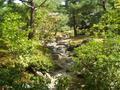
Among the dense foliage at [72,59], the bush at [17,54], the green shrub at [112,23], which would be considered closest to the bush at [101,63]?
the dense foliage at [72,59]

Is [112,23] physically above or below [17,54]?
above

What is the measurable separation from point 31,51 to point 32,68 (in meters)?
3.92

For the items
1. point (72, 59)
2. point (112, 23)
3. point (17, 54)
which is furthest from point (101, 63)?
point (17, 54)

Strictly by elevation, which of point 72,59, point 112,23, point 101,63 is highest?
point 112,23

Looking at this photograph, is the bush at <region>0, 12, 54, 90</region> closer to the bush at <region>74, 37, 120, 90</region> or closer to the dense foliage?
the dense foliage

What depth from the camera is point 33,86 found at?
1792cm

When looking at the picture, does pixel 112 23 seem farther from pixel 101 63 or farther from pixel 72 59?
pixel 101 63

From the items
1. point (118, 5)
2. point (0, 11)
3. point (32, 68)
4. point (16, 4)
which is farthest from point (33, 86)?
point (16, 4)

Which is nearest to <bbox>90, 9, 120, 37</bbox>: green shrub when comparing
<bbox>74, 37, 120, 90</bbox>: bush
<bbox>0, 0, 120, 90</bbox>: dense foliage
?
<bbox>0, 0, 120, 90</bbox>: dense foliage

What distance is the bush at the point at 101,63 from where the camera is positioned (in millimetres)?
16719

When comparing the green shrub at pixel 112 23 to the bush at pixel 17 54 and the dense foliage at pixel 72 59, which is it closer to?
the dense foliage at pixel 72 59

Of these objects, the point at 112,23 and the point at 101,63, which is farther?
the point at 112,23

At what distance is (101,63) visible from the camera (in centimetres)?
1677

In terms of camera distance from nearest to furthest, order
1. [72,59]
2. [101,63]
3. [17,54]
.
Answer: [101,63], [17,54], [72,59]
